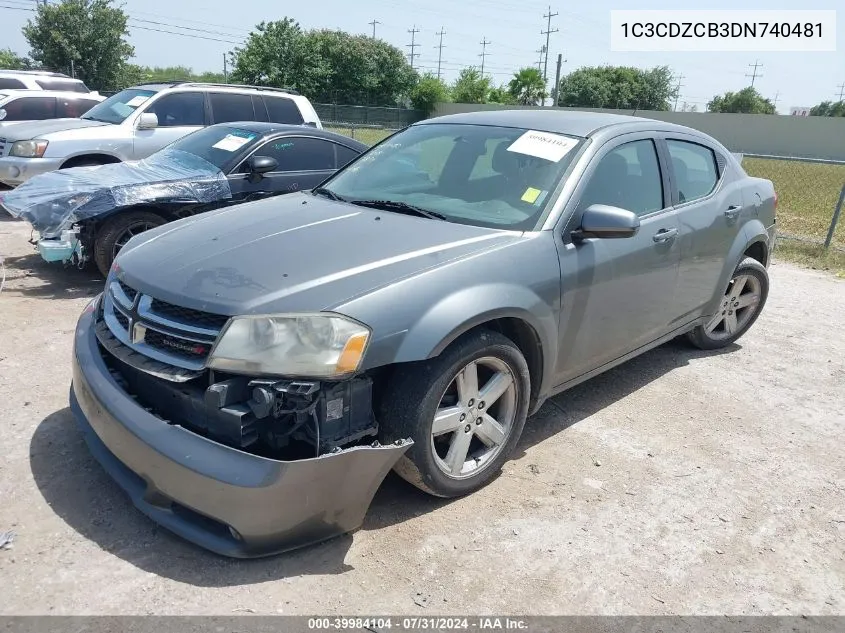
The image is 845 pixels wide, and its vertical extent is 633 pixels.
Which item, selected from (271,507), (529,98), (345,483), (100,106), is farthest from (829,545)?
(529,98)

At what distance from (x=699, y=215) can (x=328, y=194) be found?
2391mm

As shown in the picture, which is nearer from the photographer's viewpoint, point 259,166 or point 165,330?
point 165,330

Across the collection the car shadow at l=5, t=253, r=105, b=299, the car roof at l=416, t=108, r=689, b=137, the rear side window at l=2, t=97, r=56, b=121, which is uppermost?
the rear side window at l=2, t=97, r=56, b=121

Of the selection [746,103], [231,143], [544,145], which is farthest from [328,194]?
[746,103]

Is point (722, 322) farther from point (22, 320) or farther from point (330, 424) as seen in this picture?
point (22, 320)

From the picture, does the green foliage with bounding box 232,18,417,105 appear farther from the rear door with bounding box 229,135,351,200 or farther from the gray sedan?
the gray sedan

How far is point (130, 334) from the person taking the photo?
2773mm

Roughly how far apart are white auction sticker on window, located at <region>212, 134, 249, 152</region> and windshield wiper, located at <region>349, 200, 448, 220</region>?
3.34m

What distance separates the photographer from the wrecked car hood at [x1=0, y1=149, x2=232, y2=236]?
5.49 m

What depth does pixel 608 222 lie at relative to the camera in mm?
3213

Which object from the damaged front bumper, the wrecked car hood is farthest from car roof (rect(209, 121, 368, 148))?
the damaged front bumper

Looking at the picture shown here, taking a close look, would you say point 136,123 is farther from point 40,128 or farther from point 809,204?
point 809,204

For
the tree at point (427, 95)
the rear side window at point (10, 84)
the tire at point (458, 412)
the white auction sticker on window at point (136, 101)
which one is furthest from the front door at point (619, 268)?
the tree at point (427, 95)

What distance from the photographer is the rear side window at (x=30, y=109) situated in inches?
439
